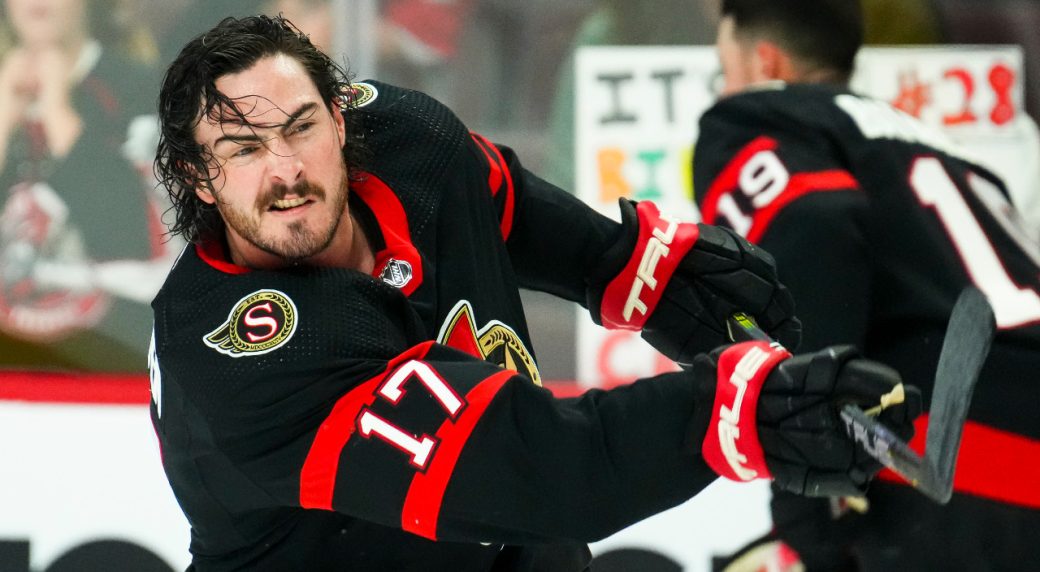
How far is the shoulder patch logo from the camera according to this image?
241cm

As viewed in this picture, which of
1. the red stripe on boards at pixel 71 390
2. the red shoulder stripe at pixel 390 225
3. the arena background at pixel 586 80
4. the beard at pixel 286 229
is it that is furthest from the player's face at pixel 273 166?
the arena background at pixel 586 80

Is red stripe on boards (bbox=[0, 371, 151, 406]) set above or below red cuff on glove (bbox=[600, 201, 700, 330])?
below

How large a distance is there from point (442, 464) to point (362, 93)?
87 cm

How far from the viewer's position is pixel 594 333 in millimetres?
4500

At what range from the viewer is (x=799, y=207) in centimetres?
269

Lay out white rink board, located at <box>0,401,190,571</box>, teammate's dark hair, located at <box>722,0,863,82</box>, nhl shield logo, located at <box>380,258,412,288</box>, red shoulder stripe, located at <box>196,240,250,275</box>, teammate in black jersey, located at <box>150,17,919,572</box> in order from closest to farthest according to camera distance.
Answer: teammate in black jersey, located at <box>150,17,919,572</box> < red shoulder stripe, located at <box>196,240,250,275</box> < nhl shield logo, located at <box>380,258,412,288</box> < teammate's dark hair, located at <box>722,0,863,82</box> < white rink board, located at <box>0,401,190,571</box>

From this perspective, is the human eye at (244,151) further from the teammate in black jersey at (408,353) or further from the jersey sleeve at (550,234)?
the jersey sleeve at (550,234)

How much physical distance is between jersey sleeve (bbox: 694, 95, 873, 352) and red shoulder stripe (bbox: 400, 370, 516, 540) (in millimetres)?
996

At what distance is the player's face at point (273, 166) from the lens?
2018 millimetres

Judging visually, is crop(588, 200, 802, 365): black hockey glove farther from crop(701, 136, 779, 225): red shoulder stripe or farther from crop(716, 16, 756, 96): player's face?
crop(716, 16, 756, 96): player's face

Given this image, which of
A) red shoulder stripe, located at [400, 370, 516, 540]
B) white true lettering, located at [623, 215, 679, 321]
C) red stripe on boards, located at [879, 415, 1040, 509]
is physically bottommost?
red stripe on boards, located at [879, 415, 1040, 509]

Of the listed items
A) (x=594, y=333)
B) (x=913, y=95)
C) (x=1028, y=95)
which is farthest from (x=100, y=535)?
(x=1028, y=95)

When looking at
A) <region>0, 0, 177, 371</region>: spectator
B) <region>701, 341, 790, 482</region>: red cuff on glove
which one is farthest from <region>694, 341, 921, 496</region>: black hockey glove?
<region>0, 0, 177, 371</region>: spectator

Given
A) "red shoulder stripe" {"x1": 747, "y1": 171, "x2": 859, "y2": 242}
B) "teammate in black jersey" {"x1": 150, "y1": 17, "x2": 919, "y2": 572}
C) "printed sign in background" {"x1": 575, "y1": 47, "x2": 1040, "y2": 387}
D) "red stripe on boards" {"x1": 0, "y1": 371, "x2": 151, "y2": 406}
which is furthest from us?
"printed sign in background" {"x1": 575, "y1": 47, "x2": 1040, "y2": 387}
